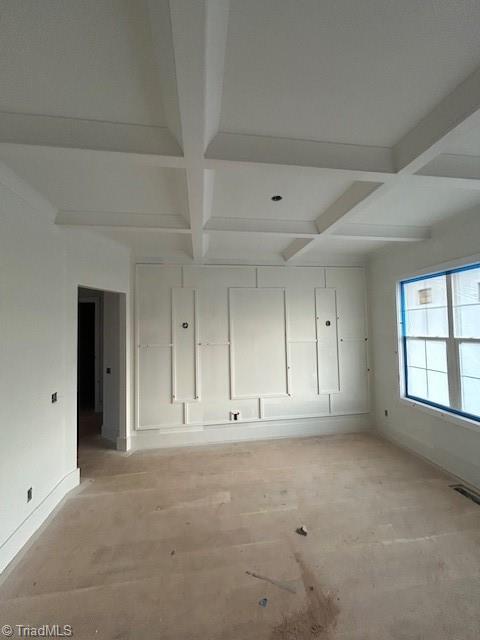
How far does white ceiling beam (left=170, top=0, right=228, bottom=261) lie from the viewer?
91 cm

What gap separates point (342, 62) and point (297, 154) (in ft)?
1.67

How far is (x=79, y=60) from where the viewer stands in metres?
1.15

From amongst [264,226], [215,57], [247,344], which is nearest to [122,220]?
[264,226]

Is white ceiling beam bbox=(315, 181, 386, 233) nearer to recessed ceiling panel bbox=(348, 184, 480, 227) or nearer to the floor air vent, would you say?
recessed ceiling panel bbox=(348, 184, 480, 227)

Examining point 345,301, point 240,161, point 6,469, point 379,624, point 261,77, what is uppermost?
point 261,77

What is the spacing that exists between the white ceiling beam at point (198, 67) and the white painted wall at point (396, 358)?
2768mm

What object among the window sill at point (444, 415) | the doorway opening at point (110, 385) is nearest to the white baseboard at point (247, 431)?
the doorway opening at point (110, 385)

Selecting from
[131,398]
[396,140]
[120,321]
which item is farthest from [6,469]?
[396,140]

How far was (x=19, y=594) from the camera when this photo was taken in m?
1.67

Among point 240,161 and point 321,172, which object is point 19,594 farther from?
point 321,172

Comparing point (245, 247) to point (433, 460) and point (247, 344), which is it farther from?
point (433, 460)

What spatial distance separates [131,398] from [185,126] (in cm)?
337

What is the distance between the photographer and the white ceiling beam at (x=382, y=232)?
10.2 feet

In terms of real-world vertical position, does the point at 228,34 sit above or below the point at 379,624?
above
